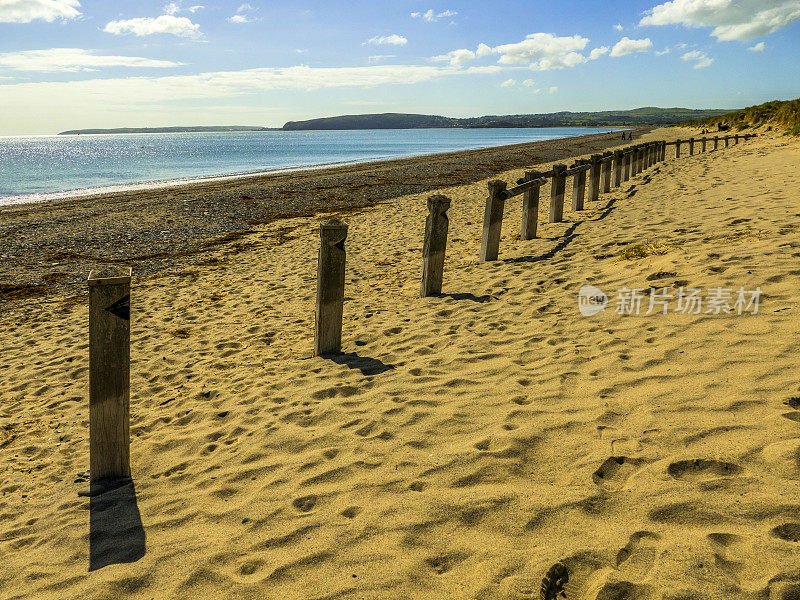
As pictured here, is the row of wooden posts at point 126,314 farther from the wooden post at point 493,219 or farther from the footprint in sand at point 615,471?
the footprint in sand at point 615,471

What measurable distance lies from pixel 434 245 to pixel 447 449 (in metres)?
3.68

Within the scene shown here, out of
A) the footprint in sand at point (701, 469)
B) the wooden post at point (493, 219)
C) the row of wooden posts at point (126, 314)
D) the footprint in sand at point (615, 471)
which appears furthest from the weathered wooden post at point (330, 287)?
the wooden post at point (493, 219)

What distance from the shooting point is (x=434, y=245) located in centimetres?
645

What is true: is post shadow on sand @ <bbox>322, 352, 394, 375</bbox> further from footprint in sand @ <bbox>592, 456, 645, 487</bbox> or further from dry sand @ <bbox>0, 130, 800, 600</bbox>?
footprint in sand @ <bbox>592, 456, 645, 487</bbox>

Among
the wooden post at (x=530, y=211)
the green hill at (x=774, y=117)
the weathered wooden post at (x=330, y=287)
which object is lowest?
the weathered wooden post at (x=330, y=287)

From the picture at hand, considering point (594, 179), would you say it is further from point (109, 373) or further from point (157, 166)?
point (157, 166)

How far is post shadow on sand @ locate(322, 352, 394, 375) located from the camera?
178 inches

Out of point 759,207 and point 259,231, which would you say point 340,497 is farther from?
point 259,231

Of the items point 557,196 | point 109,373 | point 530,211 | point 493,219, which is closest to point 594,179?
point 557,196

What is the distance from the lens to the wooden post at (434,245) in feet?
20.9

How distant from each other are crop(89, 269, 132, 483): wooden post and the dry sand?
0.29m

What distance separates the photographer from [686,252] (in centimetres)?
606

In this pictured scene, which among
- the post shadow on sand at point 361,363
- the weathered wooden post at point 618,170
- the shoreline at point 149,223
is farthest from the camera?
the weathered wooden post at point 618,170

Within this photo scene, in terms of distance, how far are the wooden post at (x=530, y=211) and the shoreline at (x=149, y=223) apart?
6.85 m
